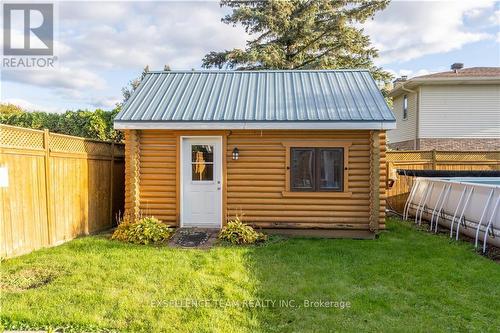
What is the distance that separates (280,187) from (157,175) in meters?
2.58

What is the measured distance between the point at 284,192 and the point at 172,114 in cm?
281

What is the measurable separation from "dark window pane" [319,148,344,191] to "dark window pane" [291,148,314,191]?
0.67 feet

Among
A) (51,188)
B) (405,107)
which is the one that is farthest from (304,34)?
(51,188)

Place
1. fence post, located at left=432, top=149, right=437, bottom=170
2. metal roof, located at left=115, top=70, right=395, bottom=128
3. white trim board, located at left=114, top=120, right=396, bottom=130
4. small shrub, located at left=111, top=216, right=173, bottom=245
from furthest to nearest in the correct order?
1. fence post, located at left=432, top=149, right=437, bottom=170
2. metal roof, located at left=115, top=70, right=395, bottom=128
3. white trim board, located at left=114, top=120, right=396, bottom=130
4. small shrub, located at left=111, top=216, right=173, bottom=245

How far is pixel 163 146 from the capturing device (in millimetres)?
7660

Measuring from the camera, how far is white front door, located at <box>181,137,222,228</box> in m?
7.64

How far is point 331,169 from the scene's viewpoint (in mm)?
7426

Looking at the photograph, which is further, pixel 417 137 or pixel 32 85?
pixel 417 137

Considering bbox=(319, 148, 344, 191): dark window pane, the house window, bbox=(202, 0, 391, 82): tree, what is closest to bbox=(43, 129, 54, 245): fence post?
bbox=(319, 148, 344, 191): dark window pane

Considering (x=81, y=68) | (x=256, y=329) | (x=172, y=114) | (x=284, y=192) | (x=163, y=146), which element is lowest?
(x=256, y=329)

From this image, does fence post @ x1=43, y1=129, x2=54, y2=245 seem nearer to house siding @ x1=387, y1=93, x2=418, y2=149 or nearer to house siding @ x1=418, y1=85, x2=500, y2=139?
house siding @ x1=418, y1=85, x2=500, y2=139

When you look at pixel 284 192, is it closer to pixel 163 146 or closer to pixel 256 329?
pixel 163 146

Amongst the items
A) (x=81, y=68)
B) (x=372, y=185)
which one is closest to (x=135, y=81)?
(x=81, y=68)

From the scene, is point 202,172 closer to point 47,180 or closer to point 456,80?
point 47,180
